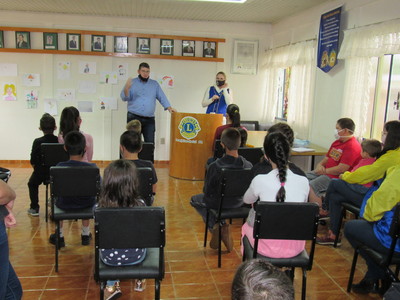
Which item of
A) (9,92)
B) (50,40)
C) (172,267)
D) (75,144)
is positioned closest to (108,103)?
(50,40)

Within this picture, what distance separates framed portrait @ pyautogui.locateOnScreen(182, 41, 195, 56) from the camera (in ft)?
24.0

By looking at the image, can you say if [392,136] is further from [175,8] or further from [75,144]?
[175,8]

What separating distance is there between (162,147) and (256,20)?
294 cm

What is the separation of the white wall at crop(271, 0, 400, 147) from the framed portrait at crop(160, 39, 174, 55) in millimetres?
2139

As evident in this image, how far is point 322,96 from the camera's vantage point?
5625mm

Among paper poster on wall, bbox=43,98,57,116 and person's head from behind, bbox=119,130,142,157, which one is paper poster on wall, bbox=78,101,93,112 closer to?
paper poster on wall, bbox=43,98,57,116

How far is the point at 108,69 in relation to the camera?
282 inches

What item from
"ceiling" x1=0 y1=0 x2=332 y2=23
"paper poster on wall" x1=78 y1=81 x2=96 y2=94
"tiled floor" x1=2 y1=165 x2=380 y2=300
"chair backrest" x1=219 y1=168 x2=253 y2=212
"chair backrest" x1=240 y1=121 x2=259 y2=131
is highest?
"ceiling" x1=0 y1=0 x2=332 y2=23

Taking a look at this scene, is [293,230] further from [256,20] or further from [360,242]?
[256,20]

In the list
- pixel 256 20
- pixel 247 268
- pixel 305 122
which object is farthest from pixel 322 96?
pixel 247 268

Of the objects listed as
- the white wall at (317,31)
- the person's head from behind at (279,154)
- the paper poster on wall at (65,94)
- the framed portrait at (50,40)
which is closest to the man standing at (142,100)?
the paper poster on wall at (65,94)

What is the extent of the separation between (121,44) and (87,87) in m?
1.00

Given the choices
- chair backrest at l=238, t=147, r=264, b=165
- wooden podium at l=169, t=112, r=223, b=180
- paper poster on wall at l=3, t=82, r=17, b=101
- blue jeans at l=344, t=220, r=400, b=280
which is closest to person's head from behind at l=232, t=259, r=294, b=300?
blue jeans at l=344, t=220, r=400, b=280

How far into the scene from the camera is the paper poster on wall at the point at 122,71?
→ 7.19m
